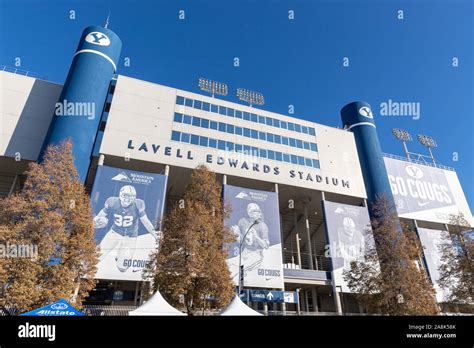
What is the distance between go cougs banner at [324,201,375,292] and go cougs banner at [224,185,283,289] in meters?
6.90

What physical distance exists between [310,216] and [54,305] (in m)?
39.3

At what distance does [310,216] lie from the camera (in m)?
45.1

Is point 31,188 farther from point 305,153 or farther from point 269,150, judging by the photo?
point 305,153

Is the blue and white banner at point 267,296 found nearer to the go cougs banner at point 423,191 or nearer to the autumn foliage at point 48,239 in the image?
the autumn foliage at point 48,239

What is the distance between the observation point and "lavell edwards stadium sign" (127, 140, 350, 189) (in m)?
32.3

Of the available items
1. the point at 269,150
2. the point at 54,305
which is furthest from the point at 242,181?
the point at 54,305

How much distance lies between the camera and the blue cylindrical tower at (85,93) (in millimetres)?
28328

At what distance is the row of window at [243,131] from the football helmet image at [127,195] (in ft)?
35.5

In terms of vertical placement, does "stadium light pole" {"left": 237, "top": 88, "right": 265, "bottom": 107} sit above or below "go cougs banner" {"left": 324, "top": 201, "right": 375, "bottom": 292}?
above

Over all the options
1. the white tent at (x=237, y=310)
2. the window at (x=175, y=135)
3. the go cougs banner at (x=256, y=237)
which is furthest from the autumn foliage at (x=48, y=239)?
the window at (x=175, y=135)

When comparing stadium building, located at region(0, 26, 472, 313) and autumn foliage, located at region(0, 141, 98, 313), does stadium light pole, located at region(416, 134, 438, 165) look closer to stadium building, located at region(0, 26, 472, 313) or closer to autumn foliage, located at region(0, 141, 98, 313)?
stadium building, located at region(0, 26, 472, 313)

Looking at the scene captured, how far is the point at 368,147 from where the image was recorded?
4462cm

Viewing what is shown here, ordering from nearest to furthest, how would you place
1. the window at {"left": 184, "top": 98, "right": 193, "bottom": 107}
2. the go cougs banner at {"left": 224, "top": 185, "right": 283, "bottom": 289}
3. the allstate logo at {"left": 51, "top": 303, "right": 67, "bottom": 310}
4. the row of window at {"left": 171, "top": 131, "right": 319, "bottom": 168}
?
the allstate logo at {"left": 51, "top": 303, "right": 67, "bottom": 310} → the go cougs banner at {"left": 224, "top": 185, "right": 283, "bottom": 289} → the row of window at {"left": 171, "top": 131, "right": 319, "bottom": 168} → the window at {"left": 184, "top": 98, "right": 193, "bottom": 107}

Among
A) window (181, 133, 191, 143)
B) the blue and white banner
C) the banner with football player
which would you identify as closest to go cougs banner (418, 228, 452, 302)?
the blue and white banner
